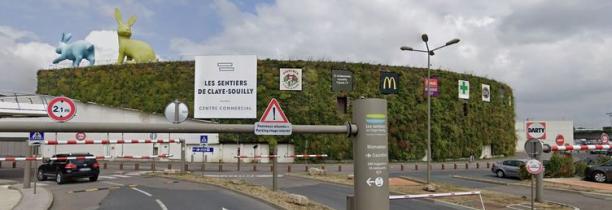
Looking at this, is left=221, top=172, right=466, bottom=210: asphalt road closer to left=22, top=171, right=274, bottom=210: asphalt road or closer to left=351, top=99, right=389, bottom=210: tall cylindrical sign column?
left=22, top=171, right=274, bottom=210: asphalt road

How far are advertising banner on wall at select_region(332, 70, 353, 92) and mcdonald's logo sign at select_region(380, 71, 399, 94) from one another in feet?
12.3

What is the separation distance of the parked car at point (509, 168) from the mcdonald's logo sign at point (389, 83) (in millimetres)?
22027

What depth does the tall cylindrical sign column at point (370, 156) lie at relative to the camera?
627cm

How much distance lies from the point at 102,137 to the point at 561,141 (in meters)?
37.0

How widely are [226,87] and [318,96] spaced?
9.77 metres

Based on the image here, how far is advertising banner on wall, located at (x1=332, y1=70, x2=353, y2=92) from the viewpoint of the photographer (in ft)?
163

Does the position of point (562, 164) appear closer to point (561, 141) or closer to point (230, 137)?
point (561, 141)

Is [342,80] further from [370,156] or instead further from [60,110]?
[60,110]

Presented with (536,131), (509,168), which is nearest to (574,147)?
(536,131)

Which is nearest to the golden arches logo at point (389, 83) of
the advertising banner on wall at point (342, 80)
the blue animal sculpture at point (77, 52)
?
the advertising banner on wall at point (342, 80)

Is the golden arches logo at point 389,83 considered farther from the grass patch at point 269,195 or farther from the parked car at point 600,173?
the grass patch at point 269,195

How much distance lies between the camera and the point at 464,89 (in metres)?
56.2

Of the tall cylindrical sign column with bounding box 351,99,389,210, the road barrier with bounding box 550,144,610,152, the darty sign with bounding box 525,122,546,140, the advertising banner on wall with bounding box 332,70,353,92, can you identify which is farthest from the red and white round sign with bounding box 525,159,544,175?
the advertising banner on wall with bounding box 332,70,353,92

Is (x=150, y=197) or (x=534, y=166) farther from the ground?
(x=534, y=166)
